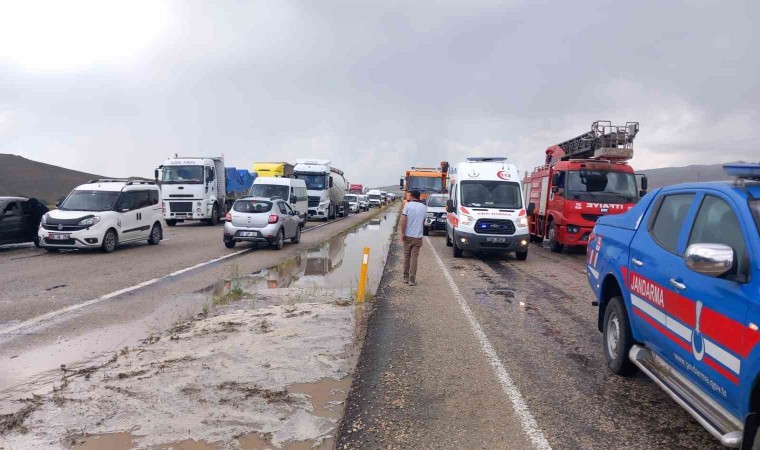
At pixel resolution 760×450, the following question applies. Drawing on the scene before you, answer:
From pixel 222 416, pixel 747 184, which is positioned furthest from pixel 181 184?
pixel 747 184

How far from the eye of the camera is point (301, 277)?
12203mm

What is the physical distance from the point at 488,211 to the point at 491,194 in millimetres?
1003

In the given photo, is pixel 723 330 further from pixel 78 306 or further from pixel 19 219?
pixel 19 219

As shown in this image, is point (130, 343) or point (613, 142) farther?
point (613, 142)

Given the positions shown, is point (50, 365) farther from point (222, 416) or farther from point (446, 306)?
point (446, 306)

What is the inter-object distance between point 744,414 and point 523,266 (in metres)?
11.4

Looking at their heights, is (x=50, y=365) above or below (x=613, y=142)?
below

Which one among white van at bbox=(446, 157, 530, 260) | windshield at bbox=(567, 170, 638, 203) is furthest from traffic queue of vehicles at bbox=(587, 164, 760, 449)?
windshield at bbox=(567, 170, 638, 203)

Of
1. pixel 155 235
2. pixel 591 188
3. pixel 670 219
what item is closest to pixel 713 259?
pixel 670 219

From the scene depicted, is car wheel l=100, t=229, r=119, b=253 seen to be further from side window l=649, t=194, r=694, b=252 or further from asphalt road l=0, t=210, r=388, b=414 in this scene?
side window l=649, t=194, r=694, b=252

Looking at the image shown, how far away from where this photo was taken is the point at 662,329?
4312 millimetres

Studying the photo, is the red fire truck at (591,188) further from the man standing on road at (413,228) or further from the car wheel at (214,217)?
the car wheel at (214,217)

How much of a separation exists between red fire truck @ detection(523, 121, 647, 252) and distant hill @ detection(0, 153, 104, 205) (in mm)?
47579

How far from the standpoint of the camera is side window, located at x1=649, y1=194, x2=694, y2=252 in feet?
14.7
